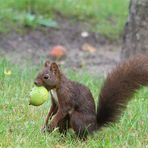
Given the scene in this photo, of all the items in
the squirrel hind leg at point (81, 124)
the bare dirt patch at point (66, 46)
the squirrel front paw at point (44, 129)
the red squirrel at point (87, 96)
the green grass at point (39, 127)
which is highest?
the red squirrel at point (87, 96)

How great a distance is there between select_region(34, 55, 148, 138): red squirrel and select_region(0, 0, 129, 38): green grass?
4.77 m

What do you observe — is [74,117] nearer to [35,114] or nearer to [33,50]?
[35,114]

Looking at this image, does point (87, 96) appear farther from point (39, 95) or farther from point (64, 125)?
point (39, 95)

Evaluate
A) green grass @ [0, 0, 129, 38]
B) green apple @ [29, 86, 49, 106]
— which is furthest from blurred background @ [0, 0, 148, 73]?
green apple @ [29, 86, 49, 106]

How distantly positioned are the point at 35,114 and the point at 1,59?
1.95 meters

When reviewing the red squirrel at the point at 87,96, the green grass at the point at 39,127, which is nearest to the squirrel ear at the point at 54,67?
the red squirrel at the point at 87,96

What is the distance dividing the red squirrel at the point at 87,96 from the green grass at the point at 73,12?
477 cm

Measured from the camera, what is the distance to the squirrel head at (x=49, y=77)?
4.56 metres

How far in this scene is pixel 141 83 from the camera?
4625 mm

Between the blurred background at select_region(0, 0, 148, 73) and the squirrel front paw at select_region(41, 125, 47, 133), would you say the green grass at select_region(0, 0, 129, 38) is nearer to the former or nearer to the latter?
the blurred background at select_region(0, 0, 148, 73)

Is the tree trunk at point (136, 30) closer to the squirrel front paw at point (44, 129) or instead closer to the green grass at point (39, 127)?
the green grass at point (39, 127)

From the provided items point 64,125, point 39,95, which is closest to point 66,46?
point 64,125

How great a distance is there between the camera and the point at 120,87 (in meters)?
4.70

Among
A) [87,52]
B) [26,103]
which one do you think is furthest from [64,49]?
[26,103]
